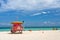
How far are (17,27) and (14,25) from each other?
1.50 feet

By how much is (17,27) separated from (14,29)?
1.30ft

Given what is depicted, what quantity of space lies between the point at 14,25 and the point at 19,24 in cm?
Answer: 55

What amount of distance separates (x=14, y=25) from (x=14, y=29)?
17.6 inches

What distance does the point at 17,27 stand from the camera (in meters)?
17.7

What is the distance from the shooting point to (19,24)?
58.8ft

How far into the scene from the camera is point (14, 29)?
17781 mm

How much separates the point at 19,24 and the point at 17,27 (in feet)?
1.40

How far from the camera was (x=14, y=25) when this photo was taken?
17938mm
